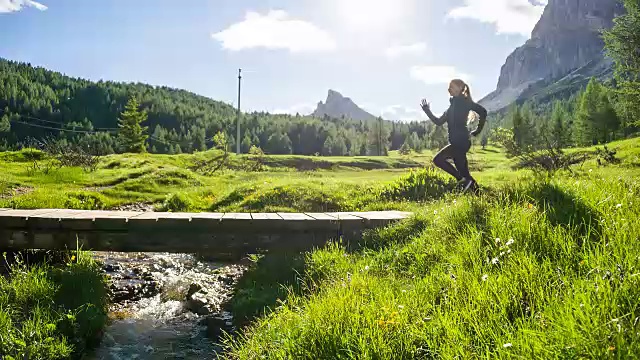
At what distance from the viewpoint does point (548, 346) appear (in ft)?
8.57

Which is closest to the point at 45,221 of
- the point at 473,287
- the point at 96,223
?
the point at 96,223

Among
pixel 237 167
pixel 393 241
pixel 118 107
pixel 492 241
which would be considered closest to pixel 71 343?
pixel 393 241

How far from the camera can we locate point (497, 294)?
3.54 meters

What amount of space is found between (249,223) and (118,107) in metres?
206

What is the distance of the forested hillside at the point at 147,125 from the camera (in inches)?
5664

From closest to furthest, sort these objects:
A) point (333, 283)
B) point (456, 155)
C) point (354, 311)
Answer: point (354, 311), point (333, 283), point (456, 155)

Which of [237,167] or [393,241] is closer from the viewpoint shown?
[393,241]

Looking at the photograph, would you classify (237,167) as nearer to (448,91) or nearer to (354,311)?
(448,91)

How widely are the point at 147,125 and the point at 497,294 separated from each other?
19012cm

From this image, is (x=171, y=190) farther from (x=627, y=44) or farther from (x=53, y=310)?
(x=627, y=44)

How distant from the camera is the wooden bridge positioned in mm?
7676

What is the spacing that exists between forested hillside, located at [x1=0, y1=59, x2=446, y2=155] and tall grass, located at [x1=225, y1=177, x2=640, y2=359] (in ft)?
432

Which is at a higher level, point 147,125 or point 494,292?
point 147,125

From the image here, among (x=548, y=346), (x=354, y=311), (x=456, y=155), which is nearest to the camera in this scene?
(x=548, y=346)
